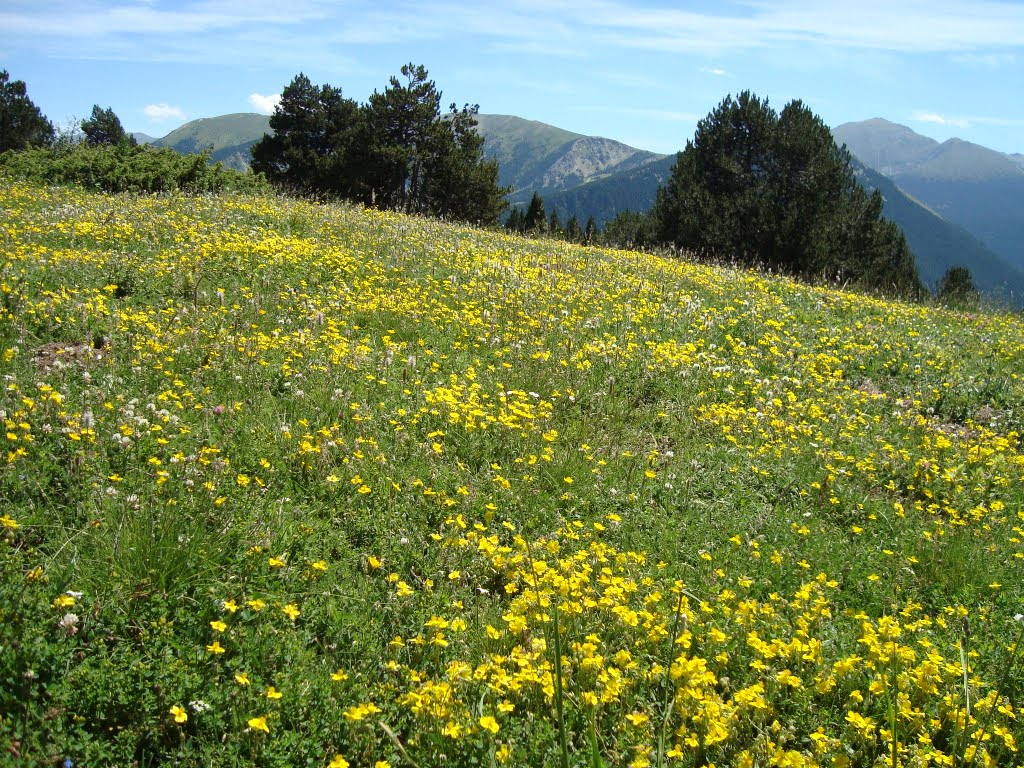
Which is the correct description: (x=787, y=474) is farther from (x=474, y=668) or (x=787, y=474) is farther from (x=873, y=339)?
(x=873, y=339)

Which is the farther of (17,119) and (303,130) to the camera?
(17,119)

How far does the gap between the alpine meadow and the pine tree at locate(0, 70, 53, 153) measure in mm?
62586

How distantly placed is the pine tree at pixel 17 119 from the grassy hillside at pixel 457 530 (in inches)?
2523

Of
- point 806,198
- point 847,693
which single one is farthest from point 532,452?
point 806,198

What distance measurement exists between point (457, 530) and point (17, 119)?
244 feet

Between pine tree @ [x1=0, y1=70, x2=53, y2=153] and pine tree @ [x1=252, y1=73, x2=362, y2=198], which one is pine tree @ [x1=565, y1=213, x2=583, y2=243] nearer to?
pine tree @ [x1=252, y1=73, x2=362, y2=198]

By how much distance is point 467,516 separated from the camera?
16.5ft

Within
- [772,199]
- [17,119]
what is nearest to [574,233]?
[772,199]

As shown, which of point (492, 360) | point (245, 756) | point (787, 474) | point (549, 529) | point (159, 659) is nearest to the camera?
point (245, 756)

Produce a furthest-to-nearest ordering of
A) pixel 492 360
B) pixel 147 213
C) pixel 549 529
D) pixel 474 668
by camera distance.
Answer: pixel 147 213, pixel 492 360, pixel 549 529, pixel 474 668

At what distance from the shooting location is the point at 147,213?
11.0 m

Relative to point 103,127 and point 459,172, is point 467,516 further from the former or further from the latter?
point 103,127

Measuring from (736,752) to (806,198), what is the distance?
34.5 metres

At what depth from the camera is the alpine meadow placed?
3.19 m
